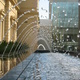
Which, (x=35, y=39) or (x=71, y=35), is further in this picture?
(x=35, y=39)

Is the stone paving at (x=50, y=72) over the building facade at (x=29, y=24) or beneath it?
beneath

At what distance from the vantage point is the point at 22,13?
54.5m

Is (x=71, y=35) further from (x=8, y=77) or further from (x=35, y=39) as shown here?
(x=8, y=77)

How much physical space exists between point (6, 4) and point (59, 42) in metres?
15.7

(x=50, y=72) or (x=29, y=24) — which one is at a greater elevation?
(x=29, y=24)

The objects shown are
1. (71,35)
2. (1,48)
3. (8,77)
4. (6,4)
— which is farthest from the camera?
(71,35)

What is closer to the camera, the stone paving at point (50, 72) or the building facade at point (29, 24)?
the stone paving at point (50, 72)

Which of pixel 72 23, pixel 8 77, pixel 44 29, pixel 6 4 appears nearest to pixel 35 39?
pixel 44 29

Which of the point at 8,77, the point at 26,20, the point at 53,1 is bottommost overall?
the point at 8,77

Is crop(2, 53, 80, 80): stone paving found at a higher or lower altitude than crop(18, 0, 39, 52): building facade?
lower

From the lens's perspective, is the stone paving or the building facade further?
the building facade

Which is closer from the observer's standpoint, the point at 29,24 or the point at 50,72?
the point at 50,72

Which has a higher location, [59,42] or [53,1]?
[53,1]

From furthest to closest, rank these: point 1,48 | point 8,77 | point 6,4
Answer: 1. point 6,4
2. point 1,48
3. point 8,77
